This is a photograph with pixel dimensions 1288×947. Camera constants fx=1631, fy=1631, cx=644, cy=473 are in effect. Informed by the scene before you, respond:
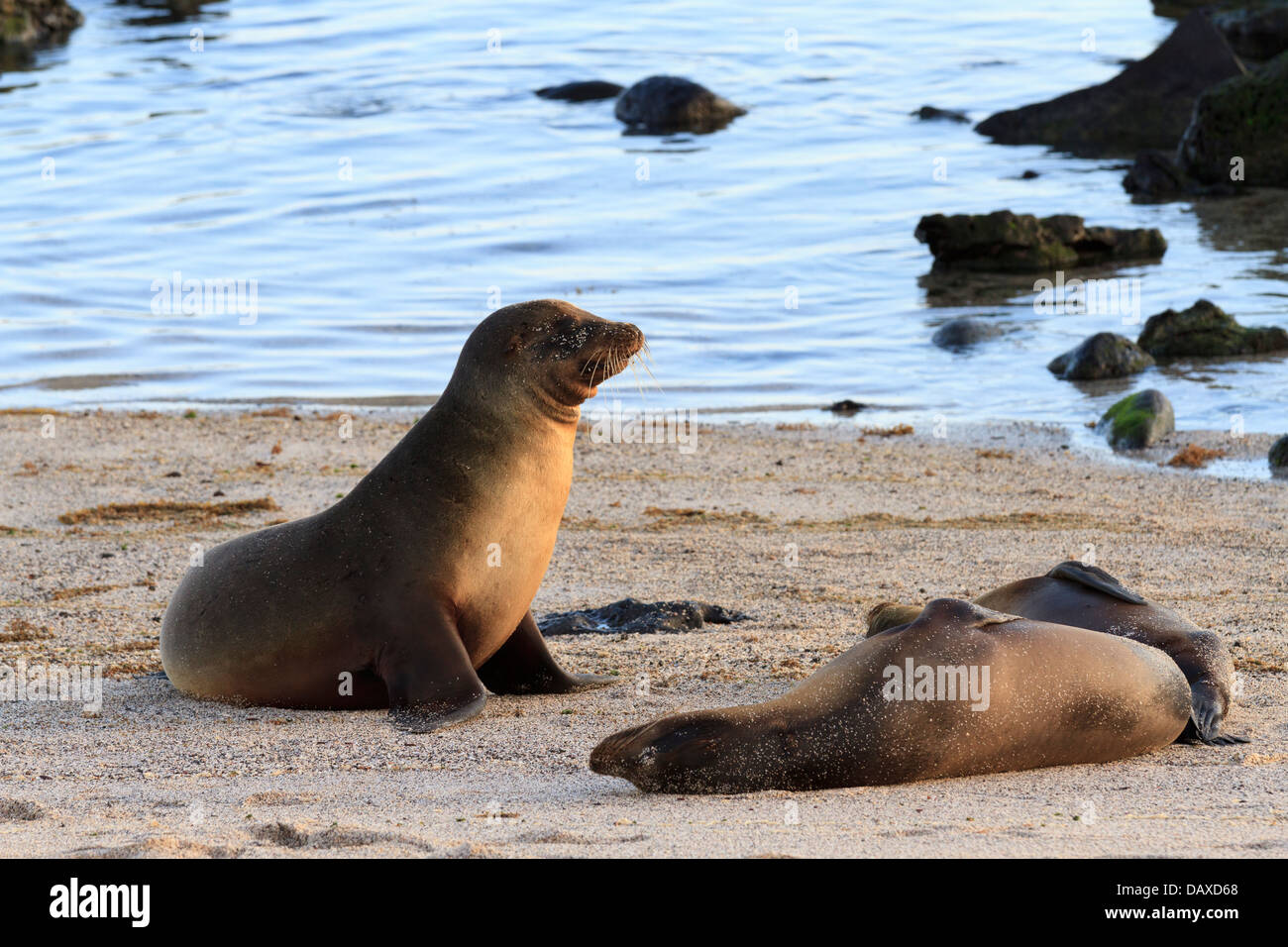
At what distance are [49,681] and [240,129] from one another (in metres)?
27.1

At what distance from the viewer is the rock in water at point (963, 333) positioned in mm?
16016

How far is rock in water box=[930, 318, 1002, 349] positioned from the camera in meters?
16.0

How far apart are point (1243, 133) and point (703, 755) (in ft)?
69.8

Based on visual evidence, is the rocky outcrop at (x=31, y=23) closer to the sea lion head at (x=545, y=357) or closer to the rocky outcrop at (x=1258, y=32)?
the rocky outcrop at (x=1258, y=32)

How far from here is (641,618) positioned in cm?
734

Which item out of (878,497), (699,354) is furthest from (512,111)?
(878,497)

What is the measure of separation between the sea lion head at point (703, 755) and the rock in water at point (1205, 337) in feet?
36.7

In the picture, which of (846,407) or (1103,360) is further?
(1103,360)

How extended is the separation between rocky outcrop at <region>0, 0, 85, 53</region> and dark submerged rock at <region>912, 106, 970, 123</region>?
25.2m

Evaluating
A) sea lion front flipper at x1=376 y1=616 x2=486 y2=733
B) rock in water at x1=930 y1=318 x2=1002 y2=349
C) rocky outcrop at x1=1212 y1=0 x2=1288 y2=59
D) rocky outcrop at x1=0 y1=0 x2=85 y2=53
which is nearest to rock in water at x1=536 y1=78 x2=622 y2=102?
rocky outcrop at x1=1212 y1=0 x2=1288 y2=59

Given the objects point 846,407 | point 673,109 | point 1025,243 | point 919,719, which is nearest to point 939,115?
point 673,109

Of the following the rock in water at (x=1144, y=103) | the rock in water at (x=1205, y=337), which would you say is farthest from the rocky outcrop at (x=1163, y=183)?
the rock in water at (x=1205, y=337)

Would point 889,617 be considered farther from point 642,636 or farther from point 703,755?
point 703,755

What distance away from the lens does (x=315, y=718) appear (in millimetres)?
5723
